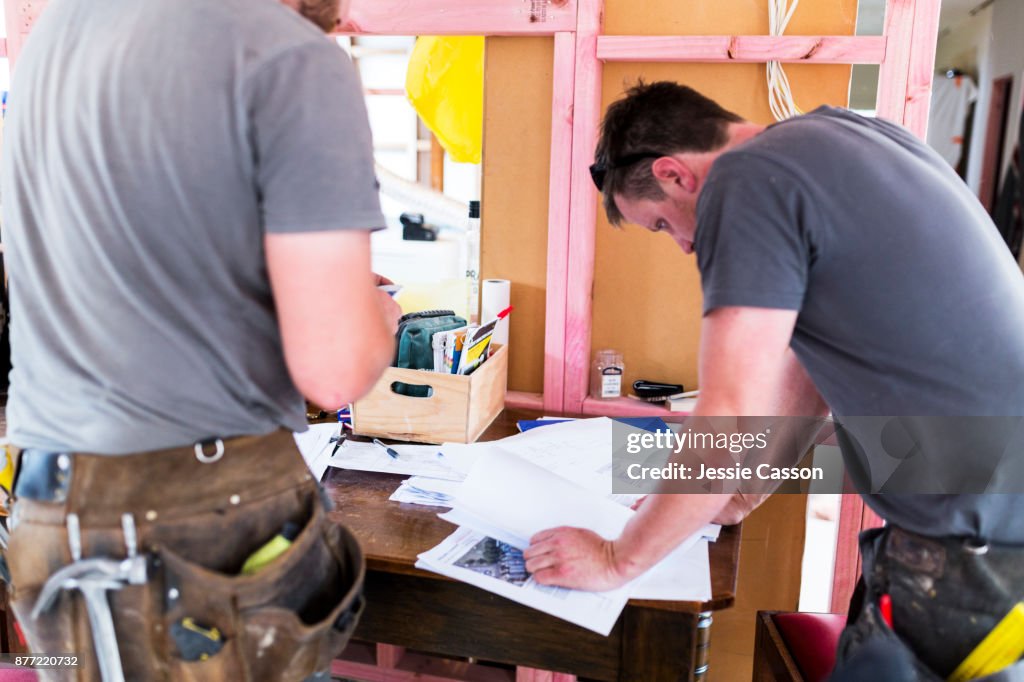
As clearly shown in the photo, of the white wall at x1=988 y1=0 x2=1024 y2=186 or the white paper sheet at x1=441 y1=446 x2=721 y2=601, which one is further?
the white wall at x1=988 y1=0 x2=1024 y2=186

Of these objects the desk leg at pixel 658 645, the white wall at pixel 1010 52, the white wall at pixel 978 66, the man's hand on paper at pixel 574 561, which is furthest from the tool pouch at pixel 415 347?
the white wall at pixel 978 66

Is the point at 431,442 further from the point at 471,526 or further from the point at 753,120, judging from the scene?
the point at 753,120

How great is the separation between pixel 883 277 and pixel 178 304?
805 mm

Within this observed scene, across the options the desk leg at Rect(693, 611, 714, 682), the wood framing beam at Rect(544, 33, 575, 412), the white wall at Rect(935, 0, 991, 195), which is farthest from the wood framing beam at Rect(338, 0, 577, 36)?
the white wall at Rect(935, 0, 991, 195)

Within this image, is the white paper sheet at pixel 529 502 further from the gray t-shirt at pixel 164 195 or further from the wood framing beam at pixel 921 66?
the wood framing beam at pixel 921 66

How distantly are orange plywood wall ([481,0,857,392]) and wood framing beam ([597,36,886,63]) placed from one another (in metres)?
0.06

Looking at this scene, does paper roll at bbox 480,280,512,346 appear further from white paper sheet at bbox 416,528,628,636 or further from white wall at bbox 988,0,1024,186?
white wall at bbox 988,0,1024,186

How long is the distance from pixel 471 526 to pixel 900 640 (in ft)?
2.02

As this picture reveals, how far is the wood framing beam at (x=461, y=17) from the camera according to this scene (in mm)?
1832

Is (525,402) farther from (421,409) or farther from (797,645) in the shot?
(797,645)

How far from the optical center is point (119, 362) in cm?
85

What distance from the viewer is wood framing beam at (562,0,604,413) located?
182 centimetres

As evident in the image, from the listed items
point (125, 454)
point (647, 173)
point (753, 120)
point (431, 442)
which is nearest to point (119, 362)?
point (125, 454)

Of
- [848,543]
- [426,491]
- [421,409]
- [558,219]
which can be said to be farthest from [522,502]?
[848,543]
